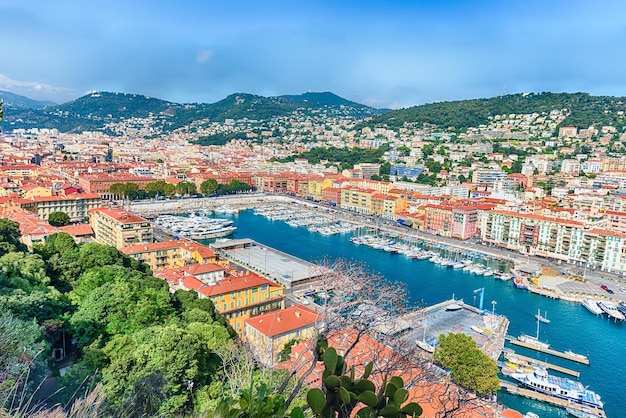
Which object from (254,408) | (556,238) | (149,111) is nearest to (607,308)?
(556,238)

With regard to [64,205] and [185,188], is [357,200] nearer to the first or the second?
[185,188]

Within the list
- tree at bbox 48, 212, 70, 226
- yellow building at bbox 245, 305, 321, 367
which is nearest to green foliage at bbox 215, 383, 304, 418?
yellow building at bbox 245, 305, 321, 367

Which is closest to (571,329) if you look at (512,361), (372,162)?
(512,361)

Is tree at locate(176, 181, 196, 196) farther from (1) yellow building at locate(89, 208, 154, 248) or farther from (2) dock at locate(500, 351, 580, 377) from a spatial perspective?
(2) dock at locate(500, 351, 580, 377)

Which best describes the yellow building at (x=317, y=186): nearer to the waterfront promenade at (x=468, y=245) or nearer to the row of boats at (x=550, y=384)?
the waterfront promenade at (x=468, y=245)

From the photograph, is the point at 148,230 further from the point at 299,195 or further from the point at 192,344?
the point at 299,195

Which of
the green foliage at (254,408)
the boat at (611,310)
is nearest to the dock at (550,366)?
the boat at (611,310)

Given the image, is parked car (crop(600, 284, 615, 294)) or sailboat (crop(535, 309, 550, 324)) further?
parked car (crop(600, 284, 615, 294))
